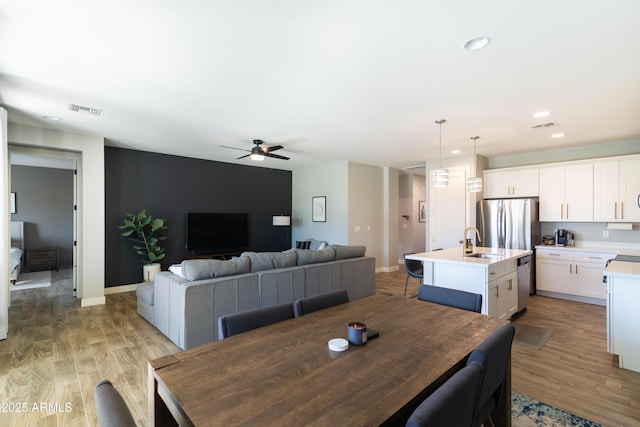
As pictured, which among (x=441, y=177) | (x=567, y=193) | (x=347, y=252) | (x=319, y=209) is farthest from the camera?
(x=319, y=209)

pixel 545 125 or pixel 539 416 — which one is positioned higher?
pixel 545 125

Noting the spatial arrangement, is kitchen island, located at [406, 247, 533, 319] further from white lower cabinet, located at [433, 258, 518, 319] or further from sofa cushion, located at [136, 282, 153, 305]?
sofa cushion, located at [136, 282, 153, 305]

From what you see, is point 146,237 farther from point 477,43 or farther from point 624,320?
point 624,320

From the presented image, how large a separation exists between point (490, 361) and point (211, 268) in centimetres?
271

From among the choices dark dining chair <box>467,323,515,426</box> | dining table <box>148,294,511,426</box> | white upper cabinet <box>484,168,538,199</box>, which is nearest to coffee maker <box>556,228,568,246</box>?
white upper cabinet <box>484,168,538,199</box>

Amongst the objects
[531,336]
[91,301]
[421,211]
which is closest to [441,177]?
[531,336]

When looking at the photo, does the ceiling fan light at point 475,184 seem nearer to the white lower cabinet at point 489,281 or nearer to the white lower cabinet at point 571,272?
the white lower cabinet at point 489,281

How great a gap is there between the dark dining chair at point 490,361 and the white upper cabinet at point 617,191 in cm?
496

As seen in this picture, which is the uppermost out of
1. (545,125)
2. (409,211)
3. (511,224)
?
(545,125)

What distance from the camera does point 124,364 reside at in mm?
2871

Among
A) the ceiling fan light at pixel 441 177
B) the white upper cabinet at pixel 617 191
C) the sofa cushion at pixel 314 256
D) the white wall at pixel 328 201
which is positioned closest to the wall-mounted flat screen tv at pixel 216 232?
the white wall at pixel 328 201

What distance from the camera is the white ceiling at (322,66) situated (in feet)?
6.27

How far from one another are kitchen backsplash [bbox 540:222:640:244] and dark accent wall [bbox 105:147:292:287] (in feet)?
19.2

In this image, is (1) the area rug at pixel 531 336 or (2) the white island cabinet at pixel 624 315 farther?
(1) the area rug at pixel 531 336
